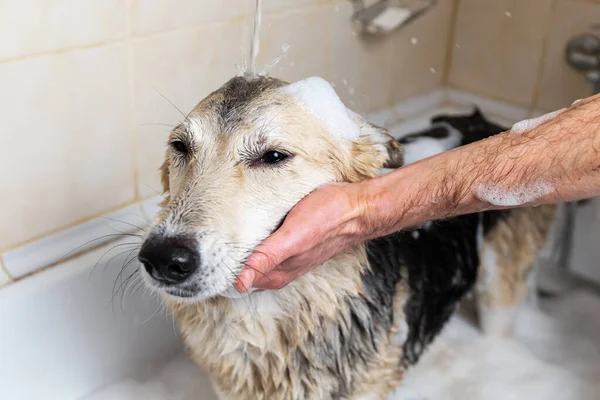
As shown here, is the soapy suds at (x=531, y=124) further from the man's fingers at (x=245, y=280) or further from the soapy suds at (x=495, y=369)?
the soapy suds at (x=495, y=369)

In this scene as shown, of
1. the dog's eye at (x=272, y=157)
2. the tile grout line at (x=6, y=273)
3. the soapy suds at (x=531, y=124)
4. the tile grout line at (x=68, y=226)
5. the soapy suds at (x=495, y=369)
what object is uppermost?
the soapy suds at (x=531, y=124)

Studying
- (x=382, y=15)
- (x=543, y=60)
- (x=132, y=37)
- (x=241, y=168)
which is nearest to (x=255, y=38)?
(x=132, y=37)

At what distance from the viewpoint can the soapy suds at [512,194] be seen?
1217 millimetres

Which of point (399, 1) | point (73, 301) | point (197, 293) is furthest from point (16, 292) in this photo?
point (399, 1)

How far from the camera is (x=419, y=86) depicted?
2775mm

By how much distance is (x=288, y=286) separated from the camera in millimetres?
1341

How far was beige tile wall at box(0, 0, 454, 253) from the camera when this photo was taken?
5.26 feet

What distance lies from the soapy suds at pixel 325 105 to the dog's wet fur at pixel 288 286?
0.02m

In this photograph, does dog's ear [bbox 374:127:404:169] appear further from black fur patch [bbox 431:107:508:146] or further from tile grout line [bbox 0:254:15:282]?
tile grout line [bbox 0:254:15:282]

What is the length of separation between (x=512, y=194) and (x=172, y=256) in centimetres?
63

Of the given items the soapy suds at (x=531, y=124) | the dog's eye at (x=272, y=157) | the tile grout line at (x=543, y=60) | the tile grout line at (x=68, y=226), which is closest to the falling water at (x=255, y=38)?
the tile grout line at (x=68, y=226)

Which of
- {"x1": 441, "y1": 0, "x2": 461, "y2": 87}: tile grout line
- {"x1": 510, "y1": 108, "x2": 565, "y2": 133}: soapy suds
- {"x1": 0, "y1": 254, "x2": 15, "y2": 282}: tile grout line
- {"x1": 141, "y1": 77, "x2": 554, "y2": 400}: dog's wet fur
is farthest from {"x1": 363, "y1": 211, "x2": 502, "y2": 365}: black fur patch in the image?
{"x1": 441, "y1": 0, "x2": 461, "y2": 87}: tile grout line

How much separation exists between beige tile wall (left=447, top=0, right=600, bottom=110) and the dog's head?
4.50 feet

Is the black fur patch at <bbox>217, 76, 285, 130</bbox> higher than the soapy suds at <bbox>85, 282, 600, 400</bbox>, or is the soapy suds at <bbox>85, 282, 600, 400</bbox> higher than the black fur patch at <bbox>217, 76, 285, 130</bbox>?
the black fur patch at <bbox>217, 76, 285, 130</bbox>
